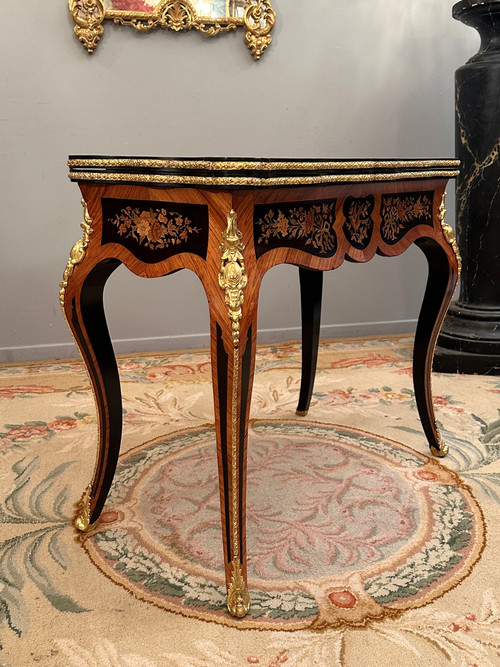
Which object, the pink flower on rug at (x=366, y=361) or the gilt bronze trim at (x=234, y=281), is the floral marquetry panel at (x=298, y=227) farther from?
the pink flower on rug at (x=366, y=361)

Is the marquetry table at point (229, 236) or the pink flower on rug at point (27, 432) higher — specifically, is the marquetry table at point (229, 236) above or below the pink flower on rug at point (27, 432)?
above

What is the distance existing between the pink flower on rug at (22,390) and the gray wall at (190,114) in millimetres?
449

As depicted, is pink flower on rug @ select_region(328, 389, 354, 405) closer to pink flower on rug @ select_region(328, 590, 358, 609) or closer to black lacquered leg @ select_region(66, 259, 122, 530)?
black lacquered leg @ select_region(66, 259, 122, 530)

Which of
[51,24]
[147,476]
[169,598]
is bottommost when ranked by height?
[147,476]

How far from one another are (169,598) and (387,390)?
5.00ft

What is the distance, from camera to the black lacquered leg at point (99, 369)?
154 cm

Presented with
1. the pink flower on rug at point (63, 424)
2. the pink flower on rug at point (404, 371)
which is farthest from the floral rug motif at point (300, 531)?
the pink flower on rug at point (404, 371)

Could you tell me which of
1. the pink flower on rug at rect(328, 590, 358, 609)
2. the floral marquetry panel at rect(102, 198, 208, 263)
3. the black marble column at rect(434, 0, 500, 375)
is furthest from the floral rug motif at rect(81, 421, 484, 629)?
the black marble column at rect(434, 0, 500, 375)

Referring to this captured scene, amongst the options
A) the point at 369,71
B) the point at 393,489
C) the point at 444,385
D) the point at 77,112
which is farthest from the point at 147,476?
the point at 369,71

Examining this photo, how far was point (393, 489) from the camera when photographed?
1.84 m

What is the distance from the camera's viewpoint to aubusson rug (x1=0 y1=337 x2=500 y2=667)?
1248 millimetres

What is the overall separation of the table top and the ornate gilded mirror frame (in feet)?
5.84

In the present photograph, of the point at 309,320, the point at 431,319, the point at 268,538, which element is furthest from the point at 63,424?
the point at 431,319

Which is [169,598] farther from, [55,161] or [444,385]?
[55,161]
